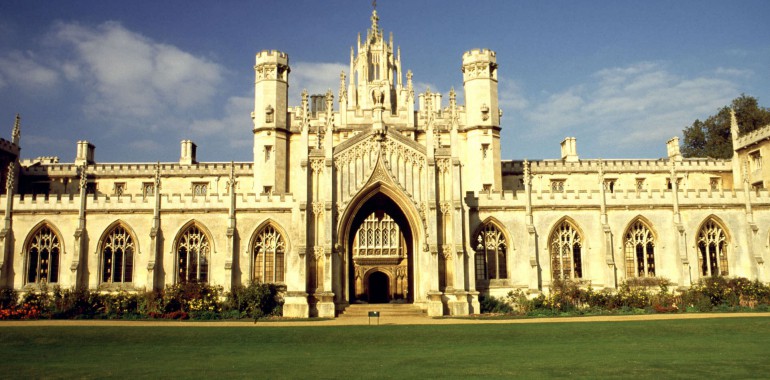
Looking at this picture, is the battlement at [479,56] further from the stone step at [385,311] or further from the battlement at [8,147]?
the battlement at [8,147]

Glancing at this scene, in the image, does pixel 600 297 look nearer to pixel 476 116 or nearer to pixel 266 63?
pixel 476 116

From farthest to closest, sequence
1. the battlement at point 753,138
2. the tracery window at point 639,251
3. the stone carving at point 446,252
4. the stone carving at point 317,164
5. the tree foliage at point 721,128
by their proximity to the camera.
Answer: the tree foliage at point 721,128 < the battlement at point 753,138 < the tracery window at point 639,251 < the stone carving at point 317,164 < the stone carving at point 446,252

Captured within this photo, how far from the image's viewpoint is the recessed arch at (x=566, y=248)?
3391 centimetres

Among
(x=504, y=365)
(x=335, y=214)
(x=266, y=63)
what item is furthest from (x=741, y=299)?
(x=266, y=63)

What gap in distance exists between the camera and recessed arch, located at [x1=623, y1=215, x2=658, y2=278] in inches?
1348

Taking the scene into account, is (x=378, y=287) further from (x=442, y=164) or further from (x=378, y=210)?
(x=442, y=164)

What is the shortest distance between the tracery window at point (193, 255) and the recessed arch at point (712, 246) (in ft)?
82.5

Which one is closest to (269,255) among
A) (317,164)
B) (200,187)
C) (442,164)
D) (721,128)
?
(317,164)

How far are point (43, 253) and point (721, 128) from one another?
173 ft

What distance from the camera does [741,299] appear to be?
3139 cm

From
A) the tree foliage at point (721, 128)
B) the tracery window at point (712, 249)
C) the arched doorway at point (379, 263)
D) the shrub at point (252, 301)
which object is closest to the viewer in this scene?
the shrub at point (252, 301)

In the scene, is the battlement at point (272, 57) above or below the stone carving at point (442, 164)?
above

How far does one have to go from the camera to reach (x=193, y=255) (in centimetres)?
3378

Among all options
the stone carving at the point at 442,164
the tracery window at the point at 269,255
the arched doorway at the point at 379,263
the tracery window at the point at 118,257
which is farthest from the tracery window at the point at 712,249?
the tracery window at the point at 118,257
